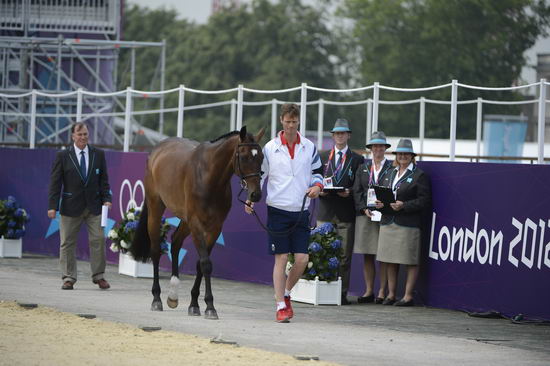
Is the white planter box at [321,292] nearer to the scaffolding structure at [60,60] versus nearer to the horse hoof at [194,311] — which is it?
the horse hoof at [194,311]

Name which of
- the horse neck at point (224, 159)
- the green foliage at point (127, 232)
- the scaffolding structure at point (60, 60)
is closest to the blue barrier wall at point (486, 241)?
the green foliage at point (127, 232)

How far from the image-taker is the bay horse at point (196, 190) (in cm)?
1157

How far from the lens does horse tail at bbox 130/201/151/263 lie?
14008mm

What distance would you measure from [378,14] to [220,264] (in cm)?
5367

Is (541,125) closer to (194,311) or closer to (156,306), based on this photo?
(194,311)

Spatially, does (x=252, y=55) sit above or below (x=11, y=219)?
above

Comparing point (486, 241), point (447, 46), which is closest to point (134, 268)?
point (486, 241)

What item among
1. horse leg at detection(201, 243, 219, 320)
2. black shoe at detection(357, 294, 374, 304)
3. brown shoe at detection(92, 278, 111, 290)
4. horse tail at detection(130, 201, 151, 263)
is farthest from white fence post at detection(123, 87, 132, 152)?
horse leg at detection(201, 243, 219, 320)

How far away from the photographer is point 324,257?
45.7ft

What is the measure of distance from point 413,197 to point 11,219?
7725 millimetres

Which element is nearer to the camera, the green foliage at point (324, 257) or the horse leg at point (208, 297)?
the horse leg at point (208, 297)

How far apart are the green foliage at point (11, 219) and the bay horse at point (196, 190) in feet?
17.5

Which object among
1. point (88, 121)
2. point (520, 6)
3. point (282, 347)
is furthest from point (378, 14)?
point (282, 347)

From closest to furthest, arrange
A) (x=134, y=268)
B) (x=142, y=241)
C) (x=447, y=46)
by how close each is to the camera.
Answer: (x=142, y=241) < (x=134, y=268) < (x=447, y=46)
